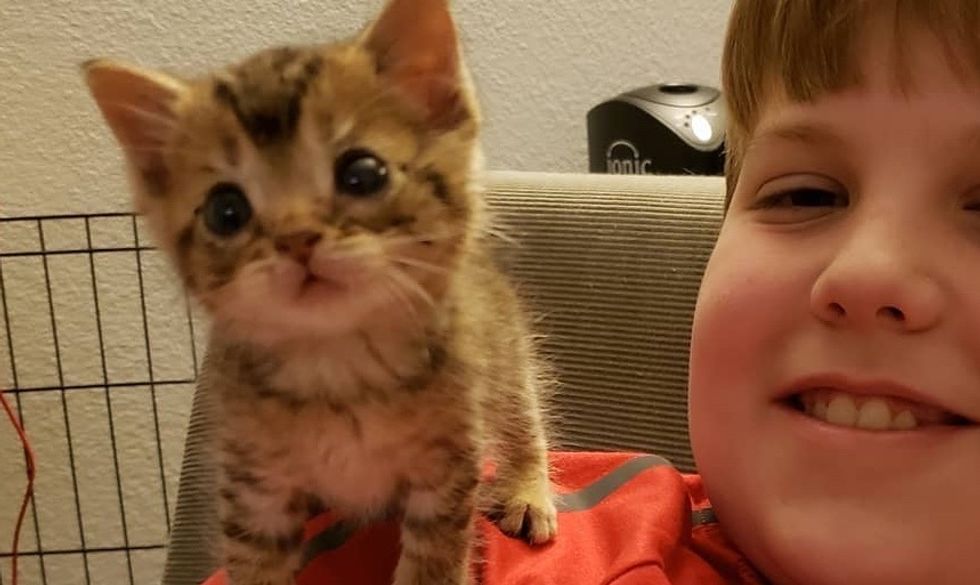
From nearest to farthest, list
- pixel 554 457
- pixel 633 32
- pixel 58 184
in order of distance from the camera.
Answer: pixel 554 457, pixel 58 184, pixel 633 32

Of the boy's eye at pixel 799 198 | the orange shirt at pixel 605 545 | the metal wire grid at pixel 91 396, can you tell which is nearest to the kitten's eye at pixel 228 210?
the orange shirt at pixel 605 545

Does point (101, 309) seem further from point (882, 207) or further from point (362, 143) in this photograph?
point (882, 207)

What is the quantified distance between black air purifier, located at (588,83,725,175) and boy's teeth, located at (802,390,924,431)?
1104 mm

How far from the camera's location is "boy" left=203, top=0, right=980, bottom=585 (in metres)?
0.66

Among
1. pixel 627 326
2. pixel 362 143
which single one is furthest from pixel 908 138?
pixel 627 326

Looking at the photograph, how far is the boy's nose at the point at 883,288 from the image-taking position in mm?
646

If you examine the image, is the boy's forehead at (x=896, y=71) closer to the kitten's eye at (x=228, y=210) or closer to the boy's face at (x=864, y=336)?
the boy's face at (x=864, y=336)

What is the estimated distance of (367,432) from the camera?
835 millimetres

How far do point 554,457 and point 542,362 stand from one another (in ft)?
0.69

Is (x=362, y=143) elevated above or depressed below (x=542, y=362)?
above

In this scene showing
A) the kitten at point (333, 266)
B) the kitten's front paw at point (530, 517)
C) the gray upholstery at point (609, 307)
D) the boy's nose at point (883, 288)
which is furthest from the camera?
the gray upholstery at point (609, 307)

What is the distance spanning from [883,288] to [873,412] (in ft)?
0.29

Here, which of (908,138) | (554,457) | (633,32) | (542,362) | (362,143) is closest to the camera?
(908,138)

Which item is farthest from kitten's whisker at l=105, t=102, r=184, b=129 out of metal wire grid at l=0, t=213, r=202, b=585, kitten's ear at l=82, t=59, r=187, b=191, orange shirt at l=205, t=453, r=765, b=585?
metal wire grid at l=0, t=213, r=202, b=585
